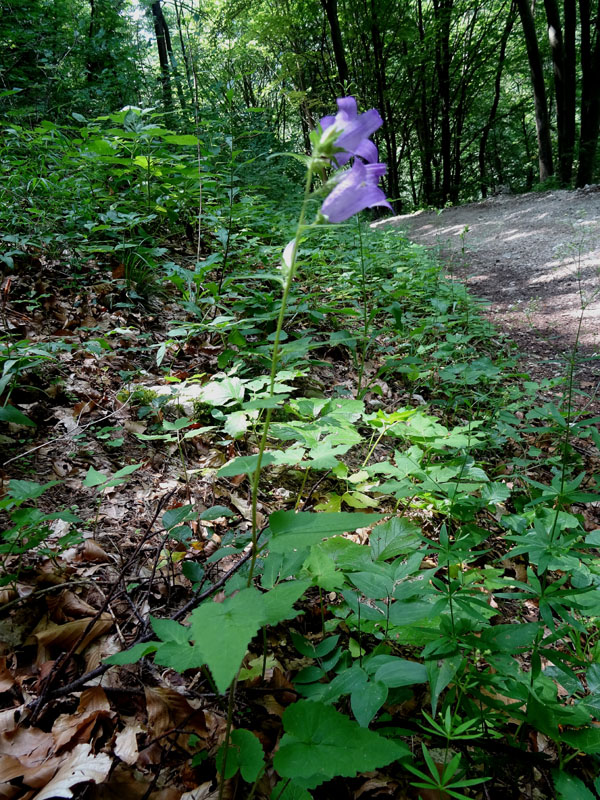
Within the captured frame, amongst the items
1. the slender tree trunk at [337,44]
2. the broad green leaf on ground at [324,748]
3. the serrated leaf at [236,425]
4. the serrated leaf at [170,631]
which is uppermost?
the slender tree trunk at [337,44]

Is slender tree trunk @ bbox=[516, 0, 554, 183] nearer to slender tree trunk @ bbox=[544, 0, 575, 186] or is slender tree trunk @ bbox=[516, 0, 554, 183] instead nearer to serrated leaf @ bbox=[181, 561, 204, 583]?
slender tree trunk @ bbox=[544, 0, 575, 186]

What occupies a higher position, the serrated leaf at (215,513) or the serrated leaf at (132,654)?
the serrated leaf at (215,513)

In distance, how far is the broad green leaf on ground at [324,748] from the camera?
0.76 meters

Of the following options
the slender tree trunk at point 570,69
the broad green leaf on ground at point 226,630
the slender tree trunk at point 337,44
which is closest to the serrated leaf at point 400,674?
the broad green leaf on ground at point 226,630

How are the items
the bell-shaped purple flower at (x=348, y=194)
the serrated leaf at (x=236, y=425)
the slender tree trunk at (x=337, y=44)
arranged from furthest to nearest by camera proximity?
the slender tree trunk at (x=337, y=44), the serrated leaf at (x=236, y=425), the bell-shaped purple flower at (x=348, y=194)

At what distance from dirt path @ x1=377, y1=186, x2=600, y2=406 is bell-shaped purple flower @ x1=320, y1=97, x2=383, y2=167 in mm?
1598

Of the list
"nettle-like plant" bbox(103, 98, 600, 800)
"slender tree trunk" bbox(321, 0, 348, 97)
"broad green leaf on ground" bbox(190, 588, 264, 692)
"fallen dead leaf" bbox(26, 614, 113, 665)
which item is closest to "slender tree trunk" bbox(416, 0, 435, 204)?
"slender tree trunk" bbox(321, 0, 348, 97)

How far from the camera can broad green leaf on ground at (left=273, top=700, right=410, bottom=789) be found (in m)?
0.76

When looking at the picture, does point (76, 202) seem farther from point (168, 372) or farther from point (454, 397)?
point (454, 397)

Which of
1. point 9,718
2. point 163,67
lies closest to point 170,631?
point 9,718

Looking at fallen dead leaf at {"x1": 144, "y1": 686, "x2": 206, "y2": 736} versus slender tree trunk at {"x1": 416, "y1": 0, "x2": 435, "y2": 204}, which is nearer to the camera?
fallen dead leaf at {"x1": 144, "y1": 686, "x2": 206, "y2": 736}

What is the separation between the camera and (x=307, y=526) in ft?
2.73

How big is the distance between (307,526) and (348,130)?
2.54ft

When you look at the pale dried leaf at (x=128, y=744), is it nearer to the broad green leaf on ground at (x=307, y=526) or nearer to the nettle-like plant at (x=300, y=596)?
the nettle-like plant at (x=300, y=596)
